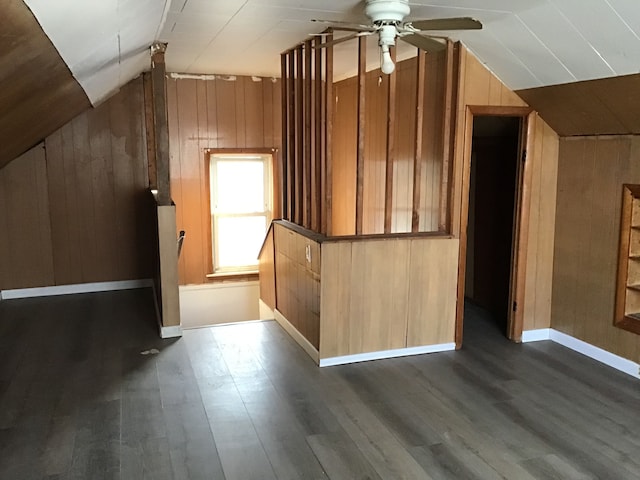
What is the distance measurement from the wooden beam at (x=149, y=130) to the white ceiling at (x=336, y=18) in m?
1.32

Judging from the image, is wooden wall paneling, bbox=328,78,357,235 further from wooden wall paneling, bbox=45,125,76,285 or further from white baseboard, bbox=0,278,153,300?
wooden wall paneling, bbox=45,125,76,285

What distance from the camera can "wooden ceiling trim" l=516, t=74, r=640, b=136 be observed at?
326 cm

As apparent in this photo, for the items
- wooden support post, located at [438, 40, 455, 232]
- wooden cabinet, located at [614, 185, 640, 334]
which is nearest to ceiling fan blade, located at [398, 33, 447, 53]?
wooden support post, located at [438, 40, 455, 232]

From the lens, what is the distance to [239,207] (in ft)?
21.0

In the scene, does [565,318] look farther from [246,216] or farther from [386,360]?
[246,216]

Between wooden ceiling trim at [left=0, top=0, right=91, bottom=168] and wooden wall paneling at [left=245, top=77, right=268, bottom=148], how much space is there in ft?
5.71

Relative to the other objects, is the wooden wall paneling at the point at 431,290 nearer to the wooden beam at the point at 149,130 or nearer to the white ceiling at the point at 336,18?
the white ceiling at the point at 336,18

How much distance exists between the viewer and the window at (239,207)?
6277mm

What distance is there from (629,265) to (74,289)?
5.11 m

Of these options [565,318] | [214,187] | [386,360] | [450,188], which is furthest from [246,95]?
[565,318]

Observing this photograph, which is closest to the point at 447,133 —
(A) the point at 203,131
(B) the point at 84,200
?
(A) the point at 203,131

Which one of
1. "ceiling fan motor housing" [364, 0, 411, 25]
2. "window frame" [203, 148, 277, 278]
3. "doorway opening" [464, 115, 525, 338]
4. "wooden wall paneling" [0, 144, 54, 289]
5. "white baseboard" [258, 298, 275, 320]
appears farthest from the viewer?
"window frame" [203, 148, 277, 278]

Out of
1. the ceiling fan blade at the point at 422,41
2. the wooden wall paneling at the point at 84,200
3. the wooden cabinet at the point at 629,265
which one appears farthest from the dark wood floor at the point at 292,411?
the ceiling fan blade at the point at 422,41

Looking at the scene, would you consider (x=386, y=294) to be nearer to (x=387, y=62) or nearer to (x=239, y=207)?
(x=387, y=62)
